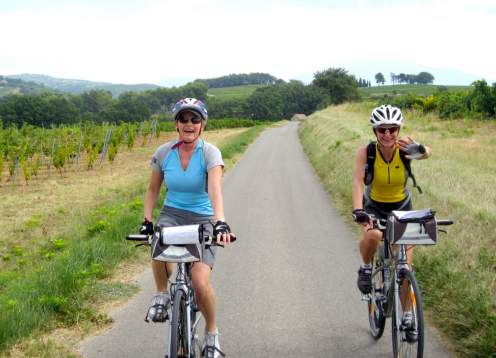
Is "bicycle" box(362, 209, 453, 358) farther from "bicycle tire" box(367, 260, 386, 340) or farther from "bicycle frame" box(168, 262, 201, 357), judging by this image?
"bicycle frame" box(168, 262, 201, 357)

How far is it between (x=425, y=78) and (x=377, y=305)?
183 metres

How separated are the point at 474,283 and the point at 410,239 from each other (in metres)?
1.89

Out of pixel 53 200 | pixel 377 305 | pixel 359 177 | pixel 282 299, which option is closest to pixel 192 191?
pixel 359 177

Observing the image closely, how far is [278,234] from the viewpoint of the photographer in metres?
9.30

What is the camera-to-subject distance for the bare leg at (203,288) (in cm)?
364

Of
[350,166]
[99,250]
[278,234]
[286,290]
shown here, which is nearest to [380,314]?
[286,290]

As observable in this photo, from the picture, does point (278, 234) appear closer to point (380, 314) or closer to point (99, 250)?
point (99, 250)

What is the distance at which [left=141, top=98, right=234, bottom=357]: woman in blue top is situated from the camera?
3734mm

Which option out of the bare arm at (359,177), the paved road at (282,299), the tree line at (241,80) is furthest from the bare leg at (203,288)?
the tree line at (241,80)

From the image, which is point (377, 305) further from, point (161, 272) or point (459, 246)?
point (459, 246)

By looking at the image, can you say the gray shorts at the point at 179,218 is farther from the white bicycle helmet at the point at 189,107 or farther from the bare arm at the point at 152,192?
the white bicycle helmet at the point at 189,107

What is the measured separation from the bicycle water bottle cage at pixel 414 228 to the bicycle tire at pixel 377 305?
0.89 m

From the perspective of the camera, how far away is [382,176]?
452cm

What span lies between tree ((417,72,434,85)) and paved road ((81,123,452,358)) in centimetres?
17529
